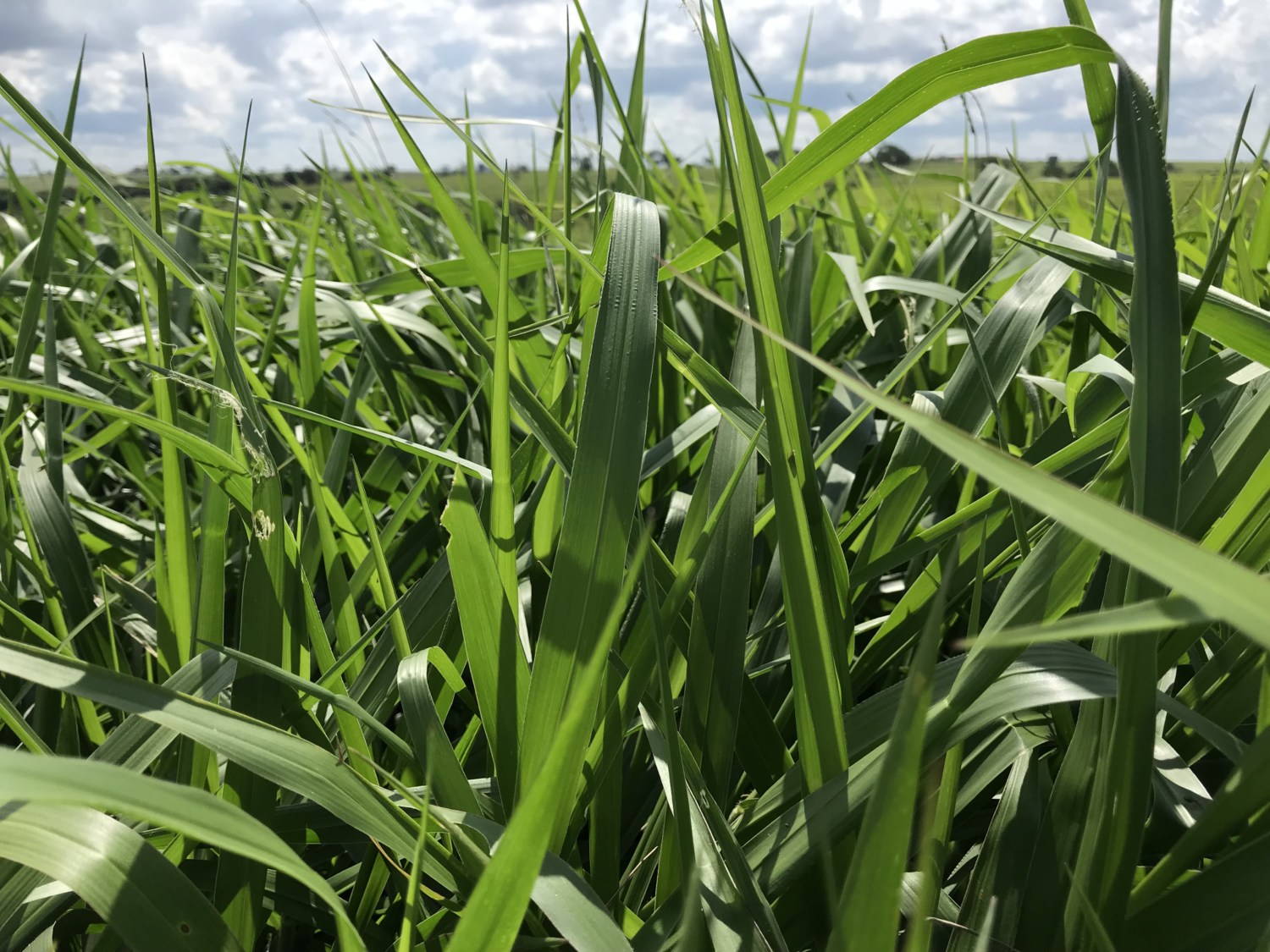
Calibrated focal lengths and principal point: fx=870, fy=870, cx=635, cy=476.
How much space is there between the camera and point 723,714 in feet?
1.34

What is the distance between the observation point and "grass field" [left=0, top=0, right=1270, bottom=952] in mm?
290

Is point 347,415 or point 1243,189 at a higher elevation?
point 1243,189

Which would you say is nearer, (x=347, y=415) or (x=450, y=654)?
(x=450, y=654)

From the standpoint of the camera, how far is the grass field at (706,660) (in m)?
0.29

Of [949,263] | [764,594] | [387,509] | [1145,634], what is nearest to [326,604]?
[387,509]

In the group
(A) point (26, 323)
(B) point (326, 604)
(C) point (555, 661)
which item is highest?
(A) point (26, 323)

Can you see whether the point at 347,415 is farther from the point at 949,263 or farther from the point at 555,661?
the point at 949,263

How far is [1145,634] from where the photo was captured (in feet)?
0.95

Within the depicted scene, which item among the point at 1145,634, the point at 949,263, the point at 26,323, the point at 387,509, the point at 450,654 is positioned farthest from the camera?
the point at 949,263

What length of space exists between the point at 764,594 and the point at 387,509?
1.35 feet

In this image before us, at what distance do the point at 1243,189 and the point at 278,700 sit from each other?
0.58 m

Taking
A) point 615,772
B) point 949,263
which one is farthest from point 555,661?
point 949,263

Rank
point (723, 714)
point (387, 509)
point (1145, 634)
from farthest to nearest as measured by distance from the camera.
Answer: point (387, 509)
point (723, 714)
point (1145, 634)

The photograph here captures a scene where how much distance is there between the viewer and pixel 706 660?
41cm
